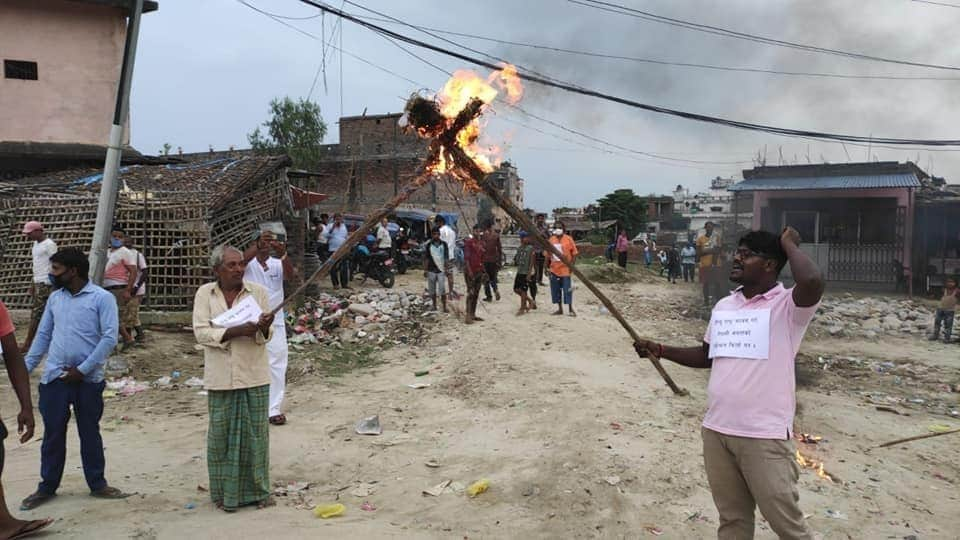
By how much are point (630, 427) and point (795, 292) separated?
10.5 feet

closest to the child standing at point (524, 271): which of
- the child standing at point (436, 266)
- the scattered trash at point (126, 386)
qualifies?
the child standing at point (436, 266)

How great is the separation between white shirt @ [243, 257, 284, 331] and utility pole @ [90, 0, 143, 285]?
3.05m

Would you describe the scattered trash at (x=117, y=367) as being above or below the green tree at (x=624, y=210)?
below

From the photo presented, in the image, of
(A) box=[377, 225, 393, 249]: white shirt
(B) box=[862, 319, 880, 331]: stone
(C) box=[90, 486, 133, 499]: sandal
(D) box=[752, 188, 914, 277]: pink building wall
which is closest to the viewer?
(C) box=[90, 486, 133, 499]: sandal

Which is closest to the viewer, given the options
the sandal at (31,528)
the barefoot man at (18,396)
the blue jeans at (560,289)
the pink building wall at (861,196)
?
the barefoot man at (18,396)

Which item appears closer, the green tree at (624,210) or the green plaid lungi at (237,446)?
the green plaid lungi at (237,446)

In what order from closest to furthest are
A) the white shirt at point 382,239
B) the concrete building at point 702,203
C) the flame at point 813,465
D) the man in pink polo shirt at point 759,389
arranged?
the man in pink polo shirt at point 759,389, the flame at point 813,465, the white shirt at point 382,239, the concrete building at point 702,203

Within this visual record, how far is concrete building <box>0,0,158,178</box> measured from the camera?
1531 cm

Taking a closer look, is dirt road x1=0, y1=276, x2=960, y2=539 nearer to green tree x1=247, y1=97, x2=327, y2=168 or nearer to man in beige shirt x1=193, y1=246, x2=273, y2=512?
man in beige shirt x1=193, y1=246, x2=273, y2=512

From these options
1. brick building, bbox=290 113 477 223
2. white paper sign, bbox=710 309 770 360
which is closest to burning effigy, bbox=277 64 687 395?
white paper sign, bbox=710 309 770 360

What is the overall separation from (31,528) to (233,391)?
133cm

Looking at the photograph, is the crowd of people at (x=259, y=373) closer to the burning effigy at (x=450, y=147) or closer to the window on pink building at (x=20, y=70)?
the burning effigy at (x=450, y=147)

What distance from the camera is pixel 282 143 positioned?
1419 inches

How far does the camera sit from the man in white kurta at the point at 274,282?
19.3ft
